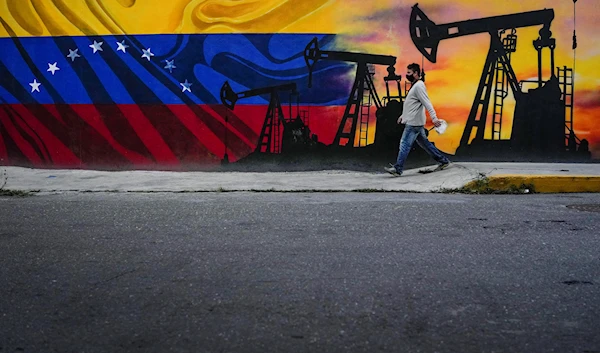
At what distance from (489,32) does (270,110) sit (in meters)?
3.59

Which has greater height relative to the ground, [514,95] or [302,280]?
[514,95]

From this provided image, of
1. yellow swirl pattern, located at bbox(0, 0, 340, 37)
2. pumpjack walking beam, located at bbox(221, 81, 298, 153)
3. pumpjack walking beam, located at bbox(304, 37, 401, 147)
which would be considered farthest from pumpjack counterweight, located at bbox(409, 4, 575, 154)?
pumpjack walking beam, located at bbox(221, 81, 298, 153)

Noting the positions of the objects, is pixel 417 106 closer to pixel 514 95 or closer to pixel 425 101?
pixel 425 101

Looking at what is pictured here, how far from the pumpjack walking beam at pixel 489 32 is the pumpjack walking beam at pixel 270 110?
215 cm

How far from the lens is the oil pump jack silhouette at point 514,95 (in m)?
10.4

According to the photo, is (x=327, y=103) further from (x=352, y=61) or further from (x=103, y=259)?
(x=103, y=259)

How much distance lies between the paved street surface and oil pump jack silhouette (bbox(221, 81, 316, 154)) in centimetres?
424

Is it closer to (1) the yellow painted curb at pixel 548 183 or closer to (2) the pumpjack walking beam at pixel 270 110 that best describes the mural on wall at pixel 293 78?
(2) the pumpjack walking beam at pixel 270 110

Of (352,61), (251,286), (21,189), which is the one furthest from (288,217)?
(352,61)

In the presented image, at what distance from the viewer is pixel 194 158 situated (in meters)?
10.9

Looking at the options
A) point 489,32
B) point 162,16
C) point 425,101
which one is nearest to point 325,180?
point 425,101

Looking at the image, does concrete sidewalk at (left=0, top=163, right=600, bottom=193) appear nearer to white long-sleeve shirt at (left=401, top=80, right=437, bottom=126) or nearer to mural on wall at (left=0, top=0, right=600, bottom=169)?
mural on wall at (left=0, top=0, right=600, bottom=169)

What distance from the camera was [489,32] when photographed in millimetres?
10453

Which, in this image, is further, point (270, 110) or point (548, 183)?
point (270, 110)
